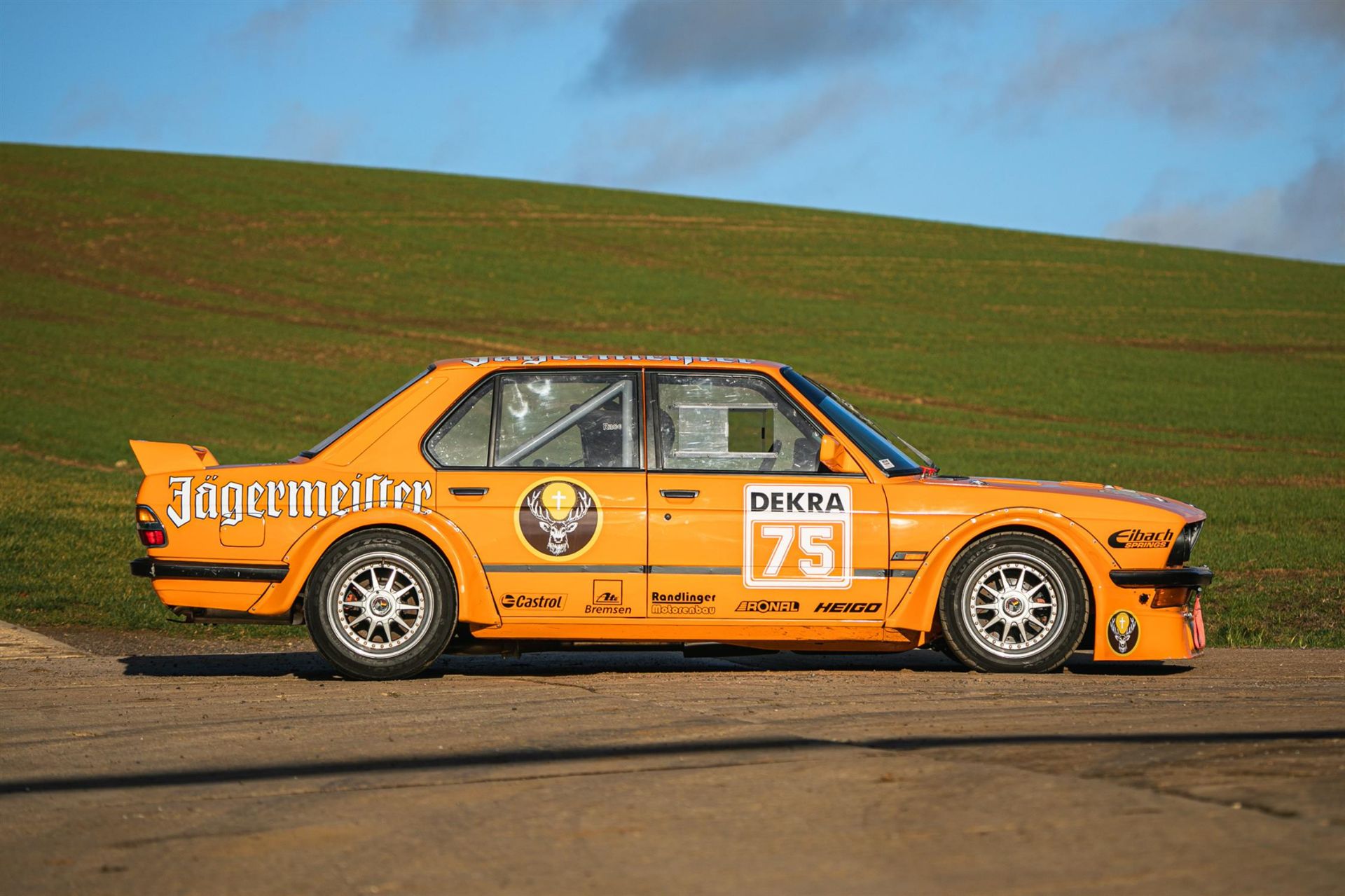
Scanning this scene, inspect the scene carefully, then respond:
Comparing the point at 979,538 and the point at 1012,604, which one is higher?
the point at 979,538

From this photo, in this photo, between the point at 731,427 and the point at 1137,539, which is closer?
the point at 1137,539

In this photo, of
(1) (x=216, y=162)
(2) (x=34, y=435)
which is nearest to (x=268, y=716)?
(2) (x=34, y=435)

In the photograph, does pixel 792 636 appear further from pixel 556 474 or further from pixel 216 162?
pixel 216 162

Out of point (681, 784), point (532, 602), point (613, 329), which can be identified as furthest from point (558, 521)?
point (613, 329)

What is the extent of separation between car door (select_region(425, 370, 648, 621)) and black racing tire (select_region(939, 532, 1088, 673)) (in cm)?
158

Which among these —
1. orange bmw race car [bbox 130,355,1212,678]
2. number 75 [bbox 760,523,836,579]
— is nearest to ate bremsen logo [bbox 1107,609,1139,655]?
orange bmw race car [bbox 130,355,1212,678]

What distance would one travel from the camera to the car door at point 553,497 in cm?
764

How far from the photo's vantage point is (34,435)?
2605 cm

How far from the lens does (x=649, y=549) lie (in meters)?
7.62

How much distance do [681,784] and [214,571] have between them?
3544 millimetres

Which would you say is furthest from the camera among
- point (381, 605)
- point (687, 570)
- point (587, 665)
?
point (587, 665)

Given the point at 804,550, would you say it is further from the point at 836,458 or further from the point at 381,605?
the point at 381,605

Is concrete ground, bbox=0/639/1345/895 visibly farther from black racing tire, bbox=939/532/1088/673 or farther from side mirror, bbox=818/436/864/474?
side mirror, bbox=818/436/864/474

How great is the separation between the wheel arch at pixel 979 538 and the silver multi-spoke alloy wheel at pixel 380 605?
234 cm
